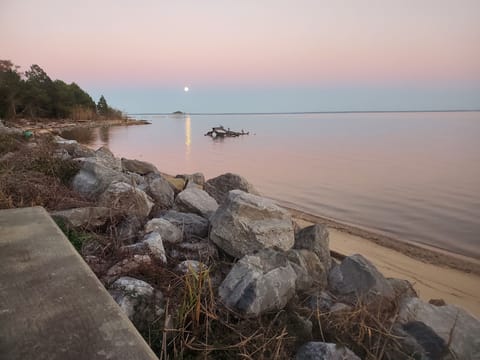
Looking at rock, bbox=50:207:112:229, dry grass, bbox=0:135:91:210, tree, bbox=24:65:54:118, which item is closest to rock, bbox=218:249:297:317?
rock, bbox=50:207:112:229

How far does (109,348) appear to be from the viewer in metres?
1.56

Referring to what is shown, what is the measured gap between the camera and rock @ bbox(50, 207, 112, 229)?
154 inches

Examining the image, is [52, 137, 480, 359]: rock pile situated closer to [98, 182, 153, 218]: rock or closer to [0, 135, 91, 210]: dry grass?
[98, 182, 153, 218]: rock

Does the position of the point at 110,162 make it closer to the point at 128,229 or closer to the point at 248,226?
the point at 128,229

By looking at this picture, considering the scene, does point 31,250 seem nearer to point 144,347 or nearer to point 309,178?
point 144,347

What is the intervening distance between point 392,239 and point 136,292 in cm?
724

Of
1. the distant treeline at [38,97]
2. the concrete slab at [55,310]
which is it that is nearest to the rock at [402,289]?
the concrete slab at [55,310]

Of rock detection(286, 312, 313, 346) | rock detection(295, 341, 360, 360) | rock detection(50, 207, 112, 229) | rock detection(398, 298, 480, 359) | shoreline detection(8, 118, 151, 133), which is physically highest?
rock detection(50, 207, 112, 229)

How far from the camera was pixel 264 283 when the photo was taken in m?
2.95

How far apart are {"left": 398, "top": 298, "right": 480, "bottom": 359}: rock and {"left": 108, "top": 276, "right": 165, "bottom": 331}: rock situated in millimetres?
2286

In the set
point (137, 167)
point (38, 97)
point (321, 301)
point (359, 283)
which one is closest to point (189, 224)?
point (321, 301)

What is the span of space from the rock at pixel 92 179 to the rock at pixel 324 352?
13.5 ft

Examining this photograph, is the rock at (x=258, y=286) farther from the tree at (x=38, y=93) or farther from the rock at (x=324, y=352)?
the tree at (x=38, y=93)

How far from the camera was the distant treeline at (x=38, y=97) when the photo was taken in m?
39.7
